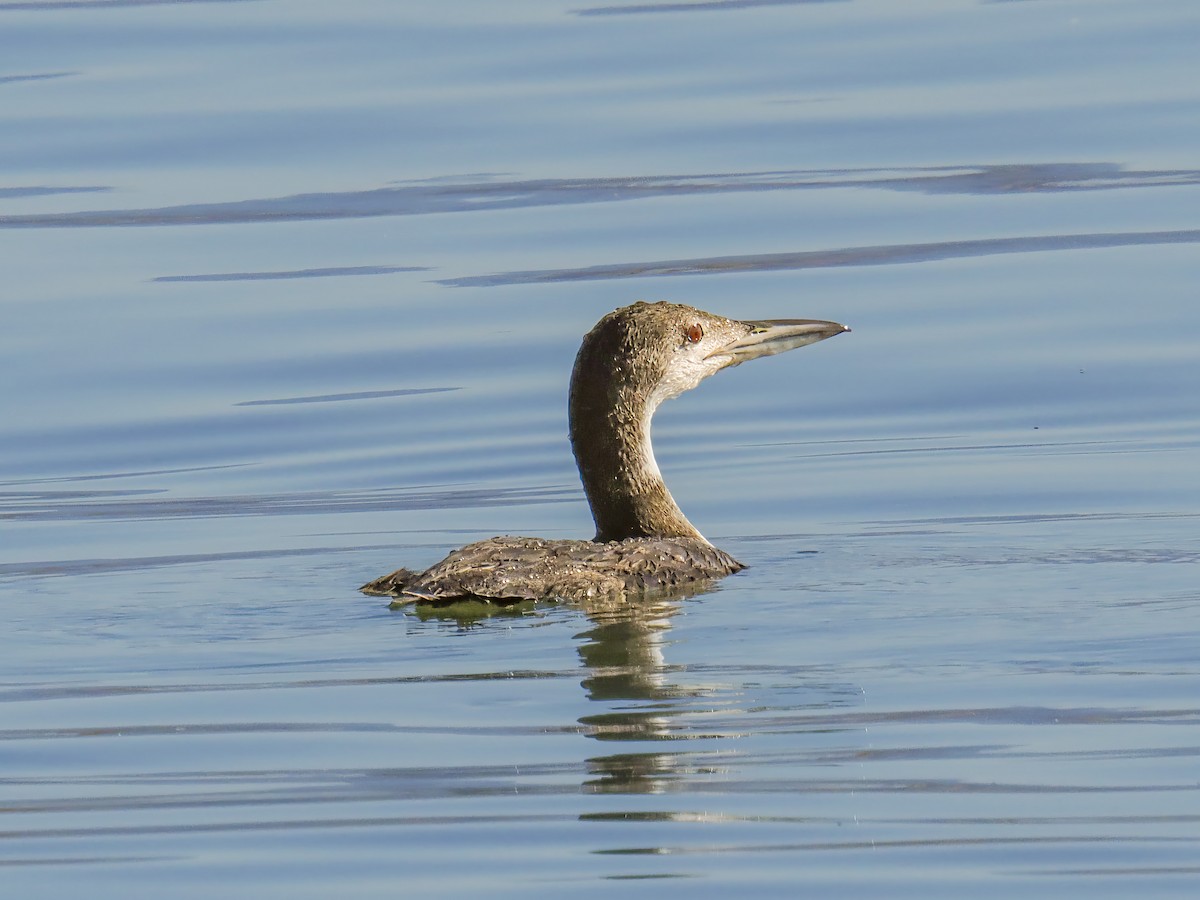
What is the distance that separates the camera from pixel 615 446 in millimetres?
10492

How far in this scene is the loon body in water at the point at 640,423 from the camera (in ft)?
31.1

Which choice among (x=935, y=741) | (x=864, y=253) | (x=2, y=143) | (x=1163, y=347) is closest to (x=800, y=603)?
(x=935, y=741)

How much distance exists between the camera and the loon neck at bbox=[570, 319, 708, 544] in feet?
34.4

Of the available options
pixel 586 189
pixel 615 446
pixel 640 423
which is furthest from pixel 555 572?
pixel 586 189

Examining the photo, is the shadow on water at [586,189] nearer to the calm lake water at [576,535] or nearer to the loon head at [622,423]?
the calm lake water at [576,535]

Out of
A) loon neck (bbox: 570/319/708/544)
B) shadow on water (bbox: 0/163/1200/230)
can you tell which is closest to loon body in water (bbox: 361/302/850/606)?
loon neck (bbox: 570/319/708/544)

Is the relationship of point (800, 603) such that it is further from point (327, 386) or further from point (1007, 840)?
point (327, 386)

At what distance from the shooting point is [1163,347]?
13547 mm

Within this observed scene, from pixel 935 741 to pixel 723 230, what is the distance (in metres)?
9.50

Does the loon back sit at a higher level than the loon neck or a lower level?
lower

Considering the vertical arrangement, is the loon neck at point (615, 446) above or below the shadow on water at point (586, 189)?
below

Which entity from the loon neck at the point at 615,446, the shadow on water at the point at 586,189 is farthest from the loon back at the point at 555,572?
the shadow on water at the point at 586,189

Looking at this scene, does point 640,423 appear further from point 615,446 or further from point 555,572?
point 555,572

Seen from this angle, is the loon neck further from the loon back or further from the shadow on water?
the shadow on water
